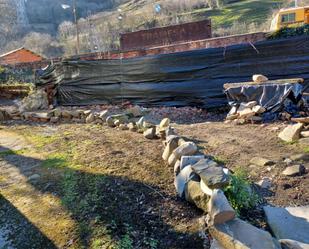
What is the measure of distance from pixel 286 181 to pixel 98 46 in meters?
32.2

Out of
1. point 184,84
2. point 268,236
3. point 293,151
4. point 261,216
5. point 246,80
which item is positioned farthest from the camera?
point 184,84

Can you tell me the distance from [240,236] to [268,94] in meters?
4.03

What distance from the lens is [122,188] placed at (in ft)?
8.80

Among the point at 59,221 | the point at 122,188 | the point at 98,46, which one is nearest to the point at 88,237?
the point at 59,221

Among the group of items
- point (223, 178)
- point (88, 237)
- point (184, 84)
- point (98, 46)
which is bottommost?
point (88, 237)

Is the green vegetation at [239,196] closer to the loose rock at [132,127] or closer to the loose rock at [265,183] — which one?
the loose rock at [265,183]

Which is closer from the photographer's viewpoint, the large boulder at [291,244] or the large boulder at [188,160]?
the large boulder at [291,244]

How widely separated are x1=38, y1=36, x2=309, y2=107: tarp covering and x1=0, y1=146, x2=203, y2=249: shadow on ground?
4.08 meters

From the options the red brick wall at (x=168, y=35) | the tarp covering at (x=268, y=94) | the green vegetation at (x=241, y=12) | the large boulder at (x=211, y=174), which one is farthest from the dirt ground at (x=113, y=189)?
the green vegetation at (x=241, y=12)

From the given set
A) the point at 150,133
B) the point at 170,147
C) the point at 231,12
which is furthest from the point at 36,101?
the point at 231,12

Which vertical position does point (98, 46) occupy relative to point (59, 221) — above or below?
above

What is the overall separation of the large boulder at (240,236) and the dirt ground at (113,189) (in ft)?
0.57

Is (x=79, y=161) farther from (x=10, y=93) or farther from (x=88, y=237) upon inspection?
(x=10, y=93)

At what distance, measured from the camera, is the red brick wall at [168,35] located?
17906mm
